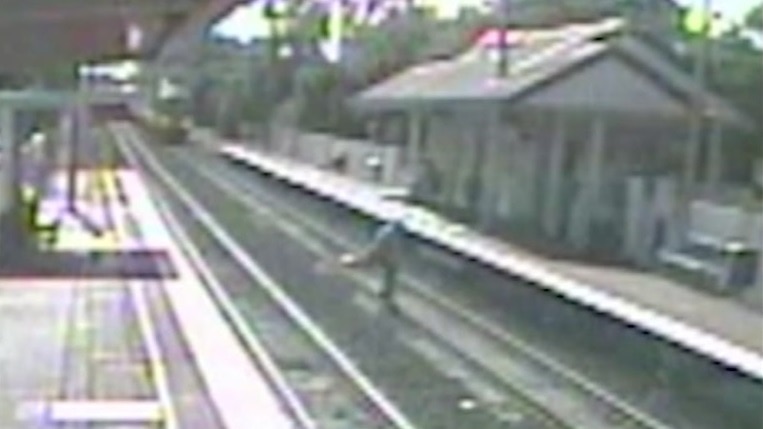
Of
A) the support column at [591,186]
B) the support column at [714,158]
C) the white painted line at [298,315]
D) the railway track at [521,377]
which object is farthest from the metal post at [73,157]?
the railway track at [521,377]

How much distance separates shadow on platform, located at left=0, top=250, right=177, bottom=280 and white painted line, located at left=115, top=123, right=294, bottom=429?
328 millimetres

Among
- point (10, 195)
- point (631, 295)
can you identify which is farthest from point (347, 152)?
point (631, 295)

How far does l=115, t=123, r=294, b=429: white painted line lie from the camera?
15.1 meters

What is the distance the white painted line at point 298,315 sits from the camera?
15.9 metres

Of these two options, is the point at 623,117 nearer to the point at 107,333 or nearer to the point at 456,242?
the point at 456,242

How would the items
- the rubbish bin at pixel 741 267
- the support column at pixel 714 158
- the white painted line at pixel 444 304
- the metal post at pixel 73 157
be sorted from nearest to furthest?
1. the white painted line at pixel 444 304
2. the rubbish bin at pixel 741 267
3. the support column at pixel 714 158
4. the metal post at pixel 73 157

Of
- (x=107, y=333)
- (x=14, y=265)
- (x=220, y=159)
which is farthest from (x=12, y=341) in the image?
(x=220, y=159)

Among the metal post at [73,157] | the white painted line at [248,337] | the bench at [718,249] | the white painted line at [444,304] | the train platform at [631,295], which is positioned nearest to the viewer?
the white painted line at [248,337]

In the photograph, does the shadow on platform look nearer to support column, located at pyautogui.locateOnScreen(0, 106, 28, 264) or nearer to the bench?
support column, located at pyautogui.locateOnScreen(0, 106, 28, 264)

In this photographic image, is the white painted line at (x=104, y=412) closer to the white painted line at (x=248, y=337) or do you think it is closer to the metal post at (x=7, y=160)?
the white painted line at (x=248, y=337)

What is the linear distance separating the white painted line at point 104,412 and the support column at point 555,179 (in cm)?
2179

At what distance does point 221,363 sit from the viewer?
18.5 meters

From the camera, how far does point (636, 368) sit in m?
18.6

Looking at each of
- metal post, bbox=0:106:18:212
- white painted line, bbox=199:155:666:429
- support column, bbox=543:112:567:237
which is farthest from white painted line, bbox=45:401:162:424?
support column, bbox=543:112:567:237
